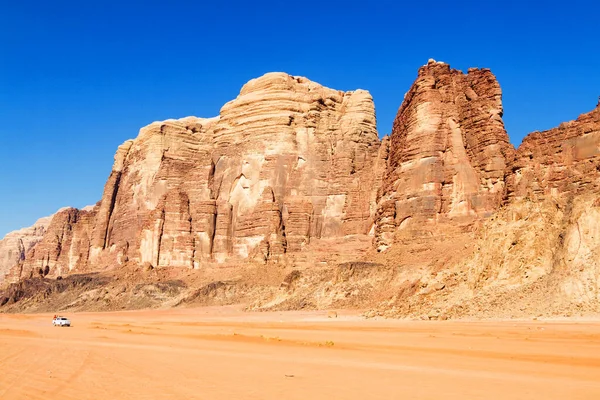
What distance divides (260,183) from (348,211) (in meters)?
17.3

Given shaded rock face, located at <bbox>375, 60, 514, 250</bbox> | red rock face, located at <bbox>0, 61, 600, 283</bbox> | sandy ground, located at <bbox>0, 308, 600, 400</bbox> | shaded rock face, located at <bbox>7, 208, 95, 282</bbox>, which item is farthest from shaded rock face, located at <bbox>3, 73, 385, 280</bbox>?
sandy ground, located at <bbox>0, 308, 600, 400</bbox>

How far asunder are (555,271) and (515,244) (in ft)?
15.2

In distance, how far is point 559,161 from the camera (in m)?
52.6

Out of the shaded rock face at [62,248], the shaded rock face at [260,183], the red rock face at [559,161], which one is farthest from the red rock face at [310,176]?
the shaded rock face at [62,248]

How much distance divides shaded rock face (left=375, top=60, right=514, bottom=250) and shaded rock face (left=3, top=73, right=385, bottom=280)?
15988 mm

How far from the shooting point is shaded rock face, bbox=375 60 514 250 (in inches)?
2418

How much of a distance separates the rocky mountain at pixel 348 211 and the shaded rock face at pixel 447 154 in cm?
17

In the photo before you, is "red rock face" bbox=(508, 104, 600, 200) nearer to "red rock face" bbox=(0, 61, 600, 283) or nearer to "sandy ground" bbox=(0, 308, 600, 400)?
"red rock face" bbox=(0, 61, 600, 283)

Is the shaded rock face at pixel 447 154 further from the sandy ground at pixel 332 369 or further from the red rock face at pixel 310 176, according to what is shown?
the sandy ground at pixel 332 369

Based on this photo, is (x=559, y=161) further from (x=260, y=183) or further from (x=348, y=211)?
(x=260, y=183)

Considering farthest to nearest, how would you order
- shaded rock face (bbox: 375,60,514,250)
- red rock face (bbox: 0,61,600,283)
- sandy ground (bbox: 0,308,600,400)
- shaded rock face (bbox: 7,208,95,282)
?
shaded rock face (bbox: 7,208,95,282)
shaded rock face (bbox: 375,60,514,250)
red rock face (bbox: 0,61,600,283)
sandy ground (bbox: 0,308,600,400)

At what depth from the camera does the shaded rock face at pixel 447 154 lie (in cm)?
6141

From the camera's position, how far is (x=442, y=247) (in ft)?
184

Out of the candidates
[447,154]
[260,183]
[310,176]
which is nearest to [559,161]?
[447,154]
